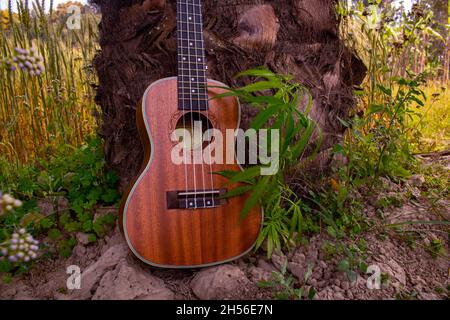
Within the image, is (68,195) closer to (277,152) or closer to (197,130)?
(197,130)

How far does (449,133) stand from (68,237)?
2.98 meters

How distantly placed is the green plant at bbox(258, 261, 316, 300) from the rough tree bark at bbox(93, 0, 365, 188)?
69cm

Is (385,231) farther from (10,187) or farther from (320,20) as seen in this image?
(10,187)

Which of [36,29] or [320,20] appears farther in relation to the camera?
[36,29]

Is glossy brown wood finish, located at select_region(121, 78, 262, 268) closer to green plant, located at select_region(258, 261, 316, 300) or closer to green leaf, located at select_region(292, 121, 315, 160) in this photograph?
green plant, located at select_region(258, 261, 316, 300)

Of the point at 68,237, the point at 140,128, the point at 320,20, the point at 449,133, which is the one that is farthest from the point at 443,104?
the point at 68,237

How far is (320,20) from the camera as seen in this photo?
1805mm

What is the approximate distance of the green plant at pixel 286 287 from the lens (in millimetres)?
1309

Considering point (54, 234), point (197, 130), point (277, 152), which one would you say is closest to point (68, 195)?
point (54, 234)

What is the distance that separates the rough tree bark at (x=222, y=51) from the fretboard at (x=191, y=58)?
0.10 meters

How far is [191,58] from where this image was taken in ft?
5.04

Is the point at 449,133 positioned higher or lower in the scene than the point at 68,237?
higher

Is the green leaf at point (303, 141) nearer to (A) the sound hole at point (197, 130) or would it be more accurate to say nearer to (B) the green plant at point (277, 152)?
(B) the green plant at point (277, 152)
